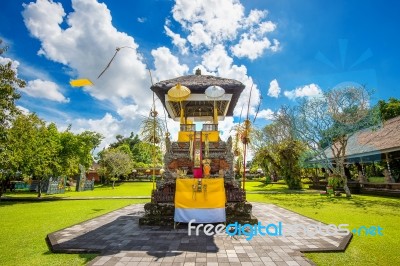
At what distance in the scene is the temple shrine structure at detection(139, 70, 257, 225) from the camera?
8758mm

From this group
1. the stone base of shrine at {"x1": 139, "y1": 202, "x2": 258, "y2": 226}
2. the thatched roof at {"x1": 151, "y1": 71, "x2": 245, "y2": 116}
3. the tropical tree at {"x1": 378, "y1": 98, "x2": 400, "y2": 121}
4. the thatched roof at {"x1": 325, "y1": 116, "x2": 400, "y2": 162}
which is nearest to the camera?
the stone base of shrine at {"x1": 139, "y1": 202, "x2": 258, "y2": 226}

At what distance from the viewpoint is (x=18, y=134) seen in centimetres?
1717

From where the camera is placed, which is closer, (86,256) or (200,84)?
(86,256)

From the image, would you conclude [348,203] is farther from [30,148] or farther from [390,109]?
[390,109]

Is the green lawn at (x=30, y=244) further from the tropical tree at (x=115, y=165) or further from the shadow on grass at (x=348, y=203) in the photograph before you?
the tropical tree at (x=115, y=165)

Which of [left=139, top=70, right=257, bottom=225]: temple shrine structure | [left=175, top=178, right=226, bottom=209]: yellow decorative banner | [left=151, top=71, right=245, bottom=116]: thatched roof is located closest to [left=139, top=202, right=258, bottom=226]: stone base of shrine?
[left=139, top=70, right=257, bottom=225]: temple shrine structure

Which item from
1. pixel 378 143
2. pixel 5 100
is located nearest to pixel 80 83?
pixel 5 100

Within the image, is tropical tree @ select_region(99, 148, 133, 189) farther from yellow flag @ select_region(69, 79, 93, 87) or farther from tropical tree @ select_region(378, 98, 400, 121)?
tropical tree @ select_region(378, 98, 400, 121)

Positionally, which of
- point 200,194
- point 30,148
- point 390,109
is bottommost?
point 200,194

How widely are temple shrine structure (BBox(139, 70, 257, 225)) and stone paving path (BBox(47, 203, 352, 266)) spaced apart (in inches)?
35.6

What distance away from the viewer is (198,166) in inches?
472

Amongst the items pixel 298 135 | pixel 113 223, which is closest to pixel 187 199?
pixel 113 223

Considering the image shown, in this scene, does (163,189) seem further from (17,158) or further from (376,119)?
(376,119)

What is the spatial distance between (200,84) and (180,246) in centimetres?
880
